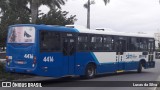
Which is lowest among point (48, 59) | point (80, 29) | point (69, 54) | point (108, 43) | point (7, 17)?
point (48, 59)

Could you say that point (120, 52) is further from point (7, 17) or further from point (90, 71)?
point (7, 17)

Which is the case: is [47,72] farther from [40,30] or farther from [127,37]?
[127,37]

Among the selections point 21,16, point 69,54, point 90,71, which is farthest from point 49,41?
point 21,16

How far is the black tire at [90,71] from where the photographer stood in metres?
21.8

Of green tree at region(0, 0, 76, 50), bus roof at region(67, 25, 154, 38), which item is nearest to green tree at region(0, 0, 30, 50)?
green tree at region(0, 0, 76, 50)

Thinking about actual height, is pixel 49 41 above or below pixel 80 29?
below

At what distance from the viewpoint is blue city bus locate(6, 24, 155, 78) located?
59.8ft

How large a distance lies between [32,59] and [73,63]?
3108mm

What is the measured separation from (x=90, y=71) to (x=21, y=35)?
17.0ft

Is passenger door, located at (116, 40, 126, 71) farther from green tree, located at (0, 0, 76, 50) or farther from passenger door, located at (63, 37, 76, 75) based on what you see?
green tree, located at (0, 0, 76, 50)

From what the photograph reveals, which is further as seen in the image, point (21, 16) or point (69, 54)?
point (21, 16)

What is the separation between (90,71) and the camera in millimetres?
22188

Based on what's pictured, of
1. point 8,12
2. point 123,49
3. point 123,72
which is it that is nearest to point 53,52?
point 123,49

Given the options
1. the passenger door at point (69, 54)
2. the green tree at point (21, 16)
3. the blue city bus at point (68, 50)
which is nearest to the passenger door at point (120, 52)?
the blue city bus at point (68, 50)
